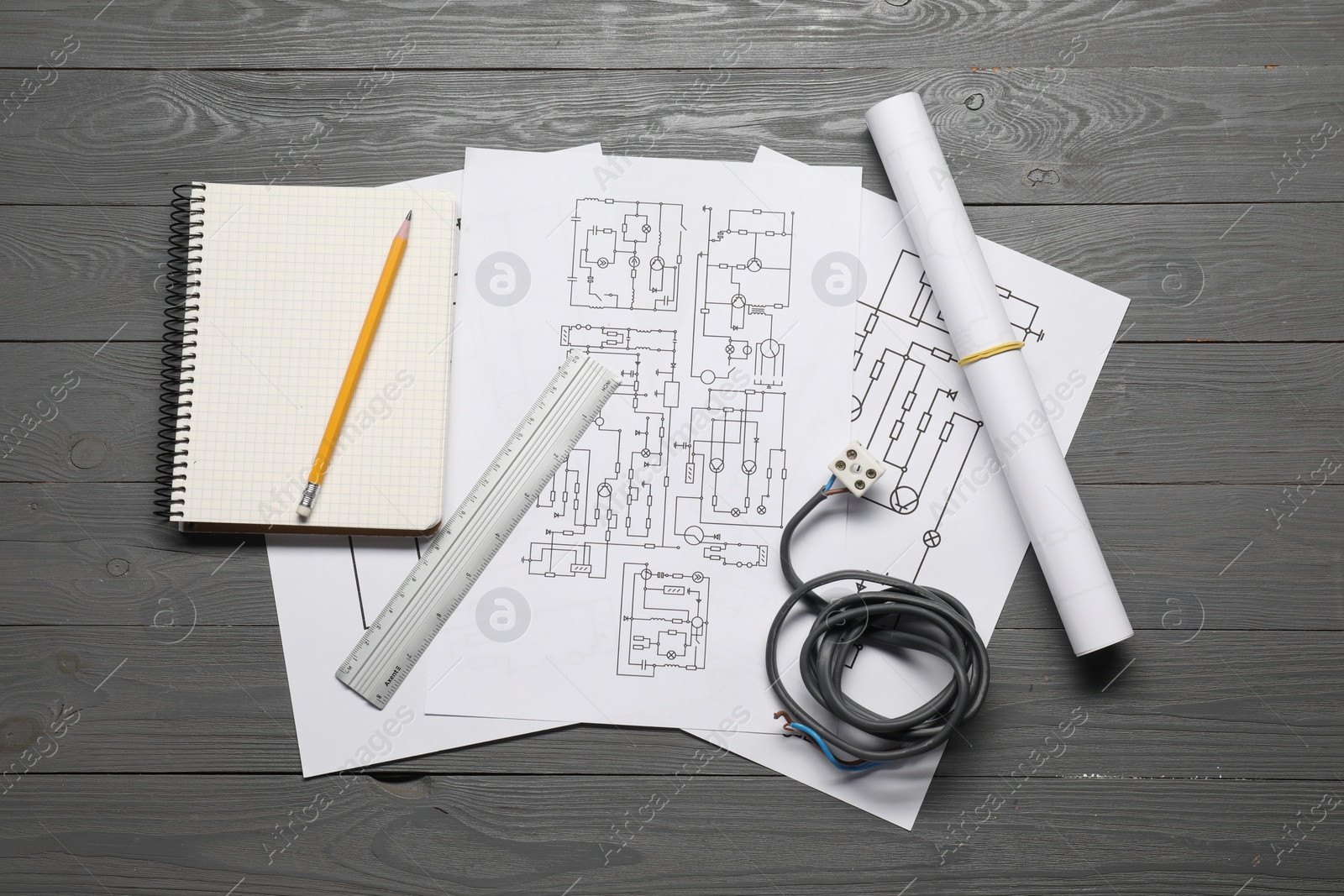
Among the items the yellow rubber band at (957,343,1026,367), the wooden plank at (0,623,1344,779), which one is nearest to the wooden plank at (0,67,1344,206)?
the yellow rubber band at (957,343,1026,367)

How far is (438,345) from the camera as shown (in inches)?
51.3

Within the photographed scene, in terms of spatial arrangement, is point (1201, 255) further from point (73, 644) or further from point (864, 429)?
point (73, 644)

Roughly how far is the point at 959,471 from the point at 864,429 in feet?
0.51

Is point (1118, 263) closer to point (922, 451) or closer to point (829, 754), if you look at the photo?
point (922, 451)

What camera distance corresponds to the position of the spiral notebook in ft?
4.19

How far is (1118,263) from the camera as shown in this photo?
133 cm

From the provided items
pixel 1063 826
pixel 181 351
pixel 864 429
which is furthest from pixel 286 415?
pixel 1063 826

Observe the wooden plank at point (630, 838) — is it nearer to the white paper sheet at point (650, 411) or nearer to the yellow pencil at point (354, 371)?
the white paper sheet at point (650, 411)

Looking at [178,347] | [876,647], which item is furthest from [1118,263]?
[178,347]

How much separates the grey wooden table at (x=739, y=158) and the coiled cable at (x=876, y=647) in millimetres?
103

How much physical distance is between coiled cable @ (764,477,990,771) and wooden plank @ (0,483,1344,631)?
0.13 meters

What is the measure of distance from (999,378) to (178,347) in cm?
122

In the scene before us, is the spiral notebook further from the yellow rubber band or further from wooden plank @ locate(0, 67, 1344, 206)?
the yellow rubber band

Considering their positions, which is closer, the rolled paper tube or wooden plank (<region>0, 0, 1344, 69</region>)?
the rolled paper tube
